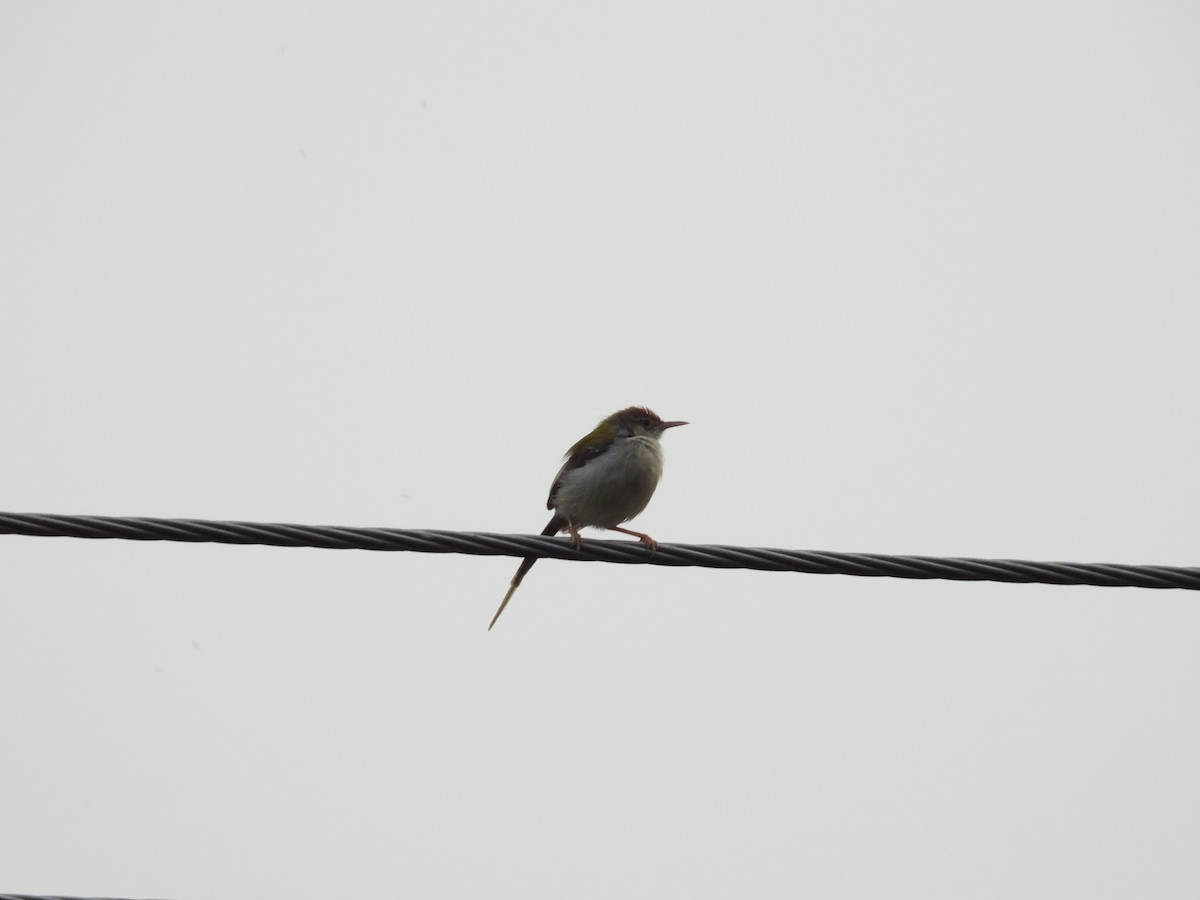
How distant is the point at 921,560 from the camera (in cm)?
370

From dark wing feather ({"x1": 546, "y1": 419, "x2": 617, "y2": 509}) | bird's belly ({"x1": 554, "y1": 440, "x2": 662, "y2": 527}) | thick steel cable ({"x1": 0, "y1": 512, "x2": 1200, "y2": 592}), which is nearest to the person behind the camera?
thick steel cable ({"x1": 0, "y1": 512, "x2": 1200, "y2": 592})

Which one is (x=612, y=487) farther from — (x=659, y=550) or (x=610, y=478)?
(x=659, y=550)

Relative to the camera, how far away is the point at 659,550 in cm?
388

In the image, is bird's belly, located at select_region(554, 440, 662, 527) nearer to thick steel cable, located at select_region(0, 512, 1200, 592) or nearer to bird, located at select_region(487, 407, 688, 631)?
bird, located at select_region(487, 407, 688, 631)

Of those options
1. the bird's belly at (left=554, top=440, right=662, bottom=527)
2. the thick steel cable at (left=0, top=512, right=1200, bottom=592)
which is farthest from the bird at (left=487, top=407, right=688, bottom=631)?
the thick steel cable at (left=0, top=512, right=1200, bottom=592)

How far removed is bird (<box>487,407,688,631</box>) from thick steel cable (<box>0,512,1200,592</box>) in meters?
2.77

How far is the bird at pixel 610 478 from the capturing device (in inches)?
270

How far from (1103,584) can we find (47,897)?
3.11 metres

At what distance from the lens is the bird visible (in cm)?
→ 685

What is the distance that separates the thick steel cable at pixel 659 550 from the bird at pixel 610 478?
2773 mm

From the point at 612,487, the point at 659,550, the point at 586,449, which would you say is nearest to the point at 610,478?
the point at 612,487

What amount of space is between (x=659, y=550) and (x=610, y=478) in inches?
117

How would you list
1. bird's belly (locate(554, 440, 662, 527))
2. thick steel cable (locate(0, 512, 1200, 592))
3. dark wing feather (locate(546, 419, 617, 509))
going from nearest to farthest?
thick steel cable (locate(0, 512, 1200, 592)) < bird's belly (locate(554, 440, 662, 527)) < dark wing feather (locate(546, 419, 617, 509))

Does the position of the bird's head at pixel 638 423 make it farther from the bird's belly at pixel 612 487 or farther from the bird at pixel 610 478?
the bird's belly at pixel 612 487
